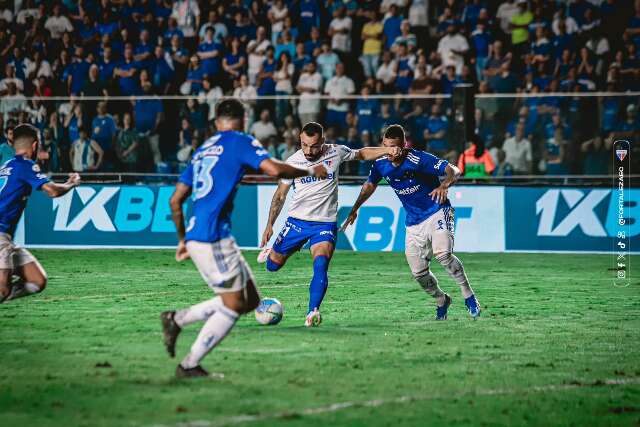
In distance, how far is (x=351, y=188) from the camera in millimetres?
21016

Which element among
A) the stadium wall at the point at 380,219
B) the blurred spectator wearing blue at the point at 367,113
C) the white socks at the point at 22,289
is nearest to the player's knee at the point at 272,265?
the white socks at the point at 22,289

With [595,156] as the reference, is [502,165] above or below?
below

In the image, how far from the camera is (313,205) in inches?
498

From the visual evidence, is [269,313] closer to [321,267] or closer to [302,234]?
[321,267]

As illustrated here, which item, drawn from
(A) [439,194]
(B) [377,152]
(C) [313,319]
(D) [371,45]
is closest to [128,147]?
(D) [371,45]

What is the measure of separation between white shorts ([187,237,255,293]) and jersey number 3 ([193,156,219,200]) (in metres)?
0.40

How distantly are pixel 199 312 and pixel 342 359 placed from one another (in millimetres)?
1453

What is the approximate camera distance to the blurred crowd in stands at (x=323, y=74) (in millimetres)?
20562

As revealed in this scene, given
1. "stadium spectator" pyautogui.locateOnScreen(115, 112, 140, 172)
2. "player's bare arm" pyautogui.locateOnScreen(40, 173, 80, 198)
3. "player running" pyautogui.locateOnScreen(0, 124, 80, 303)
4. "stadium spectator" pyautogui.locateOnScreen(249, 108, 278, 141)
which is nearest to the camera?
Answer: "player's bare arm" pyautogui.locateOnScreen(40, 173, 80, 198)

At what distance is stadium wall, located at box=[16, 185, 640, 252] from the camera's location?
20219 mm

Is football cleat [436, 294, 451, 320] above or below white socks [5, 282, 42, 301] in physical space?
below

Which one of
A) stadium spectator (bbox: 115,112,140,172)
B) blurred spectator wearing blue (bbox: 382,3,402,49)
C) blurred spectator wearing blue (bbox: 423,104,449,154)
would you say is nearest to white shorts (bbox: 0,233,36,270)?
stadium spectator (bbox: 115,112,140,172)

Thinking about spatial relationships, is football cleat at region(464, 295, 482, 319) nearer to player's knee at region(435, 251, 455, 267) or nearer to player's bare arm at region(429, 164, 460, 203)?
player's knee at region(435, 251, 455, 267)

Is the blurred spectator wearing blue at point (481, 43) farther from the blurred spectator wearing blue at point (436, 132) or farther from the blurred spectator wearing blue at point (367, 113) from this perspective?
the blurred spectator wearing blue at point (367, 113)
